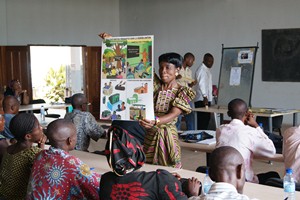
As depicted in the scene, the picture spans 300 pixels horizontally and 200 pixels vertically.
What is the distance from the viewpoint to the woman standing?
3824mm

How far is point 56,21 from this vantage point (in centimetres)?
1313

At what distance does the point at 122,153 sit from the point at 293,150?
5.96ft

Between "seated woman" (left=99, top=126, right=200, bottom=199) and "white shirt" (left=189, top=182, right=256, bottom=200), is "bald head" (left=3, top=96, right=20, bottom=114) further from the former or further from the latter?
"white shirt" (left=189, top=182, right=256, bottom=200)

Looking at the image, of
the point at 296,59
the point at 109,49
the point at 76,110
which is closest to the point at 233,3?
the point at 296,59

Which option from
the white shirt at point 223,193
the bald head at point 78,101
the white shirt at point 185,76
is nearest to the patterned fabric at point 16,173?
the white shirt at point 223,193

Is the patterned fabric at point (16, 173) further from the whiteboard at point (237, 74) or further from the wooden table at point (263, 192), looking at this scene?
the whiteboard at point (237, 74)

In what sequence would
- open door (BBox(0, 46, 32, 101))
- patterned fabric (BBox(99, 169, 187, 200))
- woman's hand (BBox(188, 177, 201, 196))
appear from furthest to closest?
open door (BBox(0, 46, 32, 101)) < woman's hand (BBox(188, 177, 201, 196)) < patterned fabric (BBox(99, 169, 187, 200))

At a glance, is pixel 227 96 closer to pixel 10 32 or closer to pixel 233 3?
pixel 233 3

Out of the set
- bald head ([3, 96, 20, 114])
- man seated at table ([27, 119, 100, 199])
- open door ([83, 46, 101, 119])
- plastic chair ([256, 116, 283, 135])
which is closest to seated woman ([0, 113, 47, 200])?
man seated at table ([27, 119, 100, 199])

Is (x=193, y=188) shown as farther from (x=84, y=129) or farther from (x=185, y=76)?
(x=185, y=76)

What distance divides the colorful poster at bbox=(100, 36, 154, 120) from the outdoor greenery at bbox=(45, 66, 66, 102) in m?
9.93

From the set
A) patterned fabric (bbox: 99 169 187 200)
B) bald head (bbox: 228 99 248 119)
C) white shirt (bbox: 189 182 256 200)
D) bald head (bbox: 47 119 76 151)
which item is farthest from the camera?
bald head (bbox: 228 99 248 119)

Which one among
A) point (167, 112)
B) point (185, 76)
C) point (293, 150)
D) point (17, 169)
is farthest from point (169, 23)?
point (17, 169)

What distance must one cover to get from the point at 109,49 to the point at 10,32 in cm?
877
